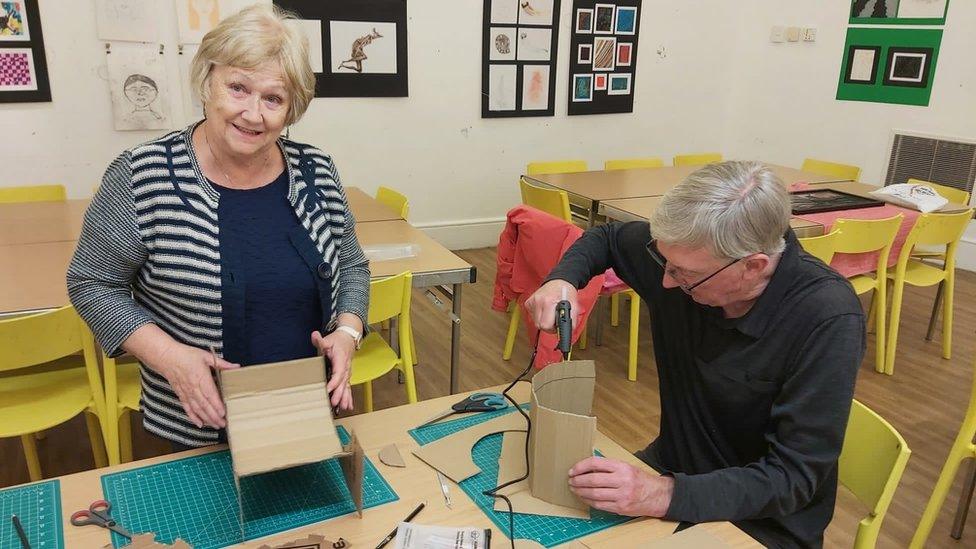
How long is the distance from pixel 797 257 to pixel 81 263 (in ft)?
4.31

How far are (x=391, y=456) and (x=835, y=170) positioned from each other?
4.23 metres

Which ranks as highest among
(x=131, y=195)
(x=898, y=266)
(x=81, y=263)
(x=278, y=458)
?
(x=131, y=195)

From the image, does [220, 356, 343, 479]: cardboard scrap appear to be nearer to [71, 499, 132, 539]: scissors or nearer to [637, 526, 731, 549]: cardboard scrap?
[71, 499, 132, 539]: scissors

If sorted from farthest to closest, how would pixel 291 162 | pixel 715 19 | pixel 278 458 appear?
pixel 715 19 → pixel 291 162 → pixel 278 458

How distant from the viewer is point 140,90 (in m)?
4.11

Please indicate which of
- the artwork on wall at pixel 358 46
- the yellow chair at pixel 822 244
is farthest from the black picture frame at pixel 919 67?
the artwork on wall at pixel 358 46

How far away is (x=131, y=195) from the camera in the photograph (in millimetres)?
1244

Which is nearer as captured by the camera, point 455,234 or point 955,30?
point 955,30

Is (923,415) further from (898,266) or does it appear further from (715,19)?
(715,19)

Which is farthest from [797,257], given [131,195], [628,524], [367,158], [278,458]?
[367,158]

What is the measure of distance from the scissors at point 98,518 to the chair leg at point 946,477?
211 cm

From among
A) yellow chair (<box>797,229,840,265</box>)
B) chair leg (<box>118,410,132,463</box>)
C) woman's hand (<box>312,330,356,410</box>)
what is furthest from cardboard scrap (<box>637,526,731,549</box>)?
yellow chair (<box>797,229,840,265</box>)

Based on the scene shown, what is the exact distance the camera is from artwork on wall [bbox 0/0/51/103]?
12.3 feet

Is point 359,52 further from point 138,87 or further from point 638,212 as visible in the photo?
point 638,212
